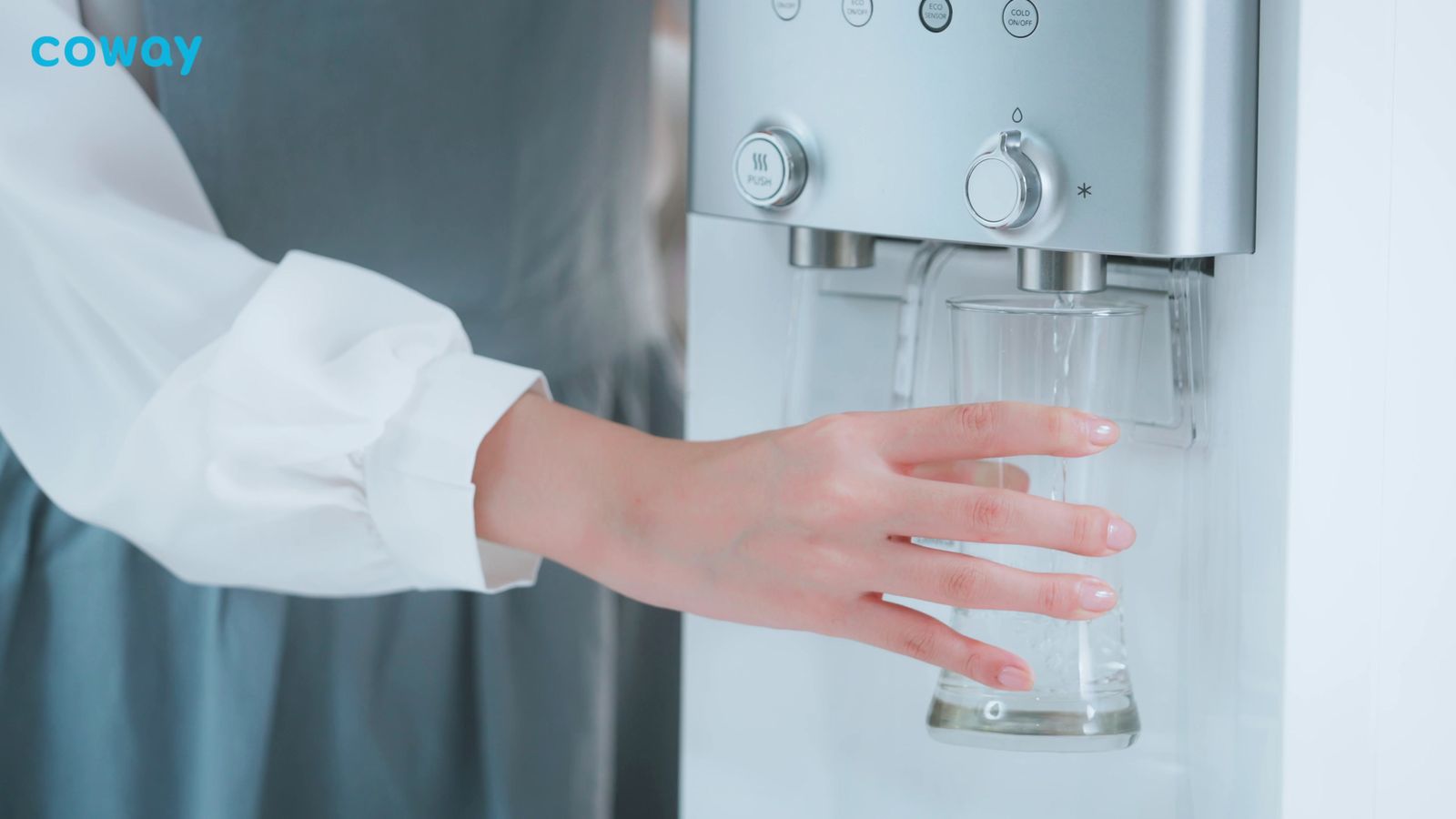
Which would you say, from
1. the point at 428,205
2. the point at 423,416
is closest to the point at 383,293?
the point at 423,416

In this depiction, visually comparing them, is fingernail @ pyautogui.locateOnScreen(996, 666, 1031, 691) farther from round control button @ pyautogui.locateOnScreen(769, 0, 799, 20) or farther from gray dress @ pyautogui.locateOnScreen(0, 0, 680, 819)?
gray dress @ pyautogui.locateOnScreen(0, 0, 680, 819)

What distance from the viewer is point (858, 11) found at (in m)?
0.41

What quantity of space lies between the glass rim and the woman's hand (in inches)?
1.7

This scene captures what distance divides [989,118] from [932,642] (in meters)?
0.16

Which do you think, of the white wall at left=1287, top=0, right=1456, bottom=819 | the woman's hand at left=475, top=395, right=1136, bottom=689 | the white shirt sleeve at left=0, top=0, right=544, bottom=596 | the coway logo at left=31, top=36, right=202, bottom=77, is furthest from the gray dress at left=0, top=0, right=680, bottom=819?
the white wall at left=1287, top=0, right=1456, bottom=819

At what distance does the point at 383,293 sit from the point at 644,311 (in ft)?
0.97

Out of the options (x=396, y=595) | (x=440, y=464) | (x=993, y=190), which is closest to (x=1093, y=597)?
(x=993, y=190)

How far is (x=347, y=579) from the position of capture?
0.52 meters

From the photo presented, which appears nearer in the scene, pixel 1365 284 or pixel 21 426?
pixel 1365 284

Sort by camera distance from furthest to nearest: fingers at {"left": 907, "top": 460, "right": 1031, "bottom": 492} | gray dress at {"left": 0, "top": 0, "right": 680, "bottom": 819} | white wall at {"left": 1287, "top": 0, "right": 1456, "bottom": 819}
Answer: gray dress at {"left": 0, "top": 0, "right": 680, "bottom": 819} < fingers at {"left": 907, "top": 460, "right": 1031, "bottom": 492} < white wall at {"left": 1287, "top": 0, "right": 1456, "bottom": 819}

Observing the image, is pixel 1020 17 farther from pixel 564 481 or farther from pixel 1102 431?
pixel 564 481

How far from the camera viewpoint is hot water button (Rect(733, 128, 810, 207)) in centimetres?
43

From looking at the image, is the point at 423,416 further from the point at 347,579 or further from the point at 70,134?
the point at 70,134

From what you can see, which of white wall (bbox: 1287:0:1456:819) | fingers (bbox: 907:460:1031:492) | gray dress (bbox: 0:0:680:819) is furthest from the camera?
gray dress (bbox: 0:0:680:819)
